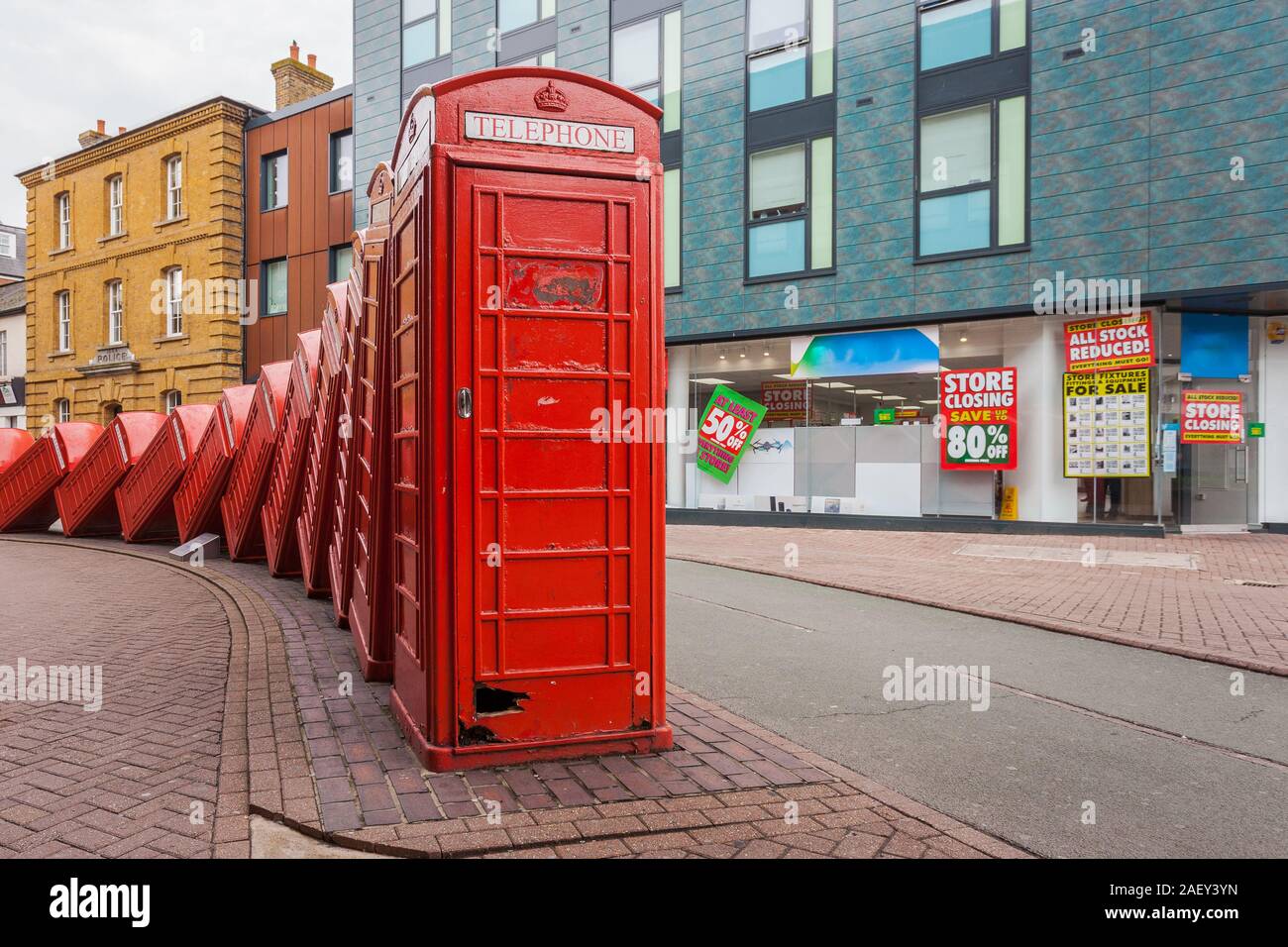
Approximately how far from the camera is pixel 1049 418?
58.3 ft

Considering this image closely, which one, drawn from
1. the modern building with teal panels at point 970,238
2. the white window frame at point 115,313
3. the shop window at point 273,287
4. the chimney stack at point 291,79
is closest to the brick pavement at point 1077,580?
the modern building with teal panels at point 970,238

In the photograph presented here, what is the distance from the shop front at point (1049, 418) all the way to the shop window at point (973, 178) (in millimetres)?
1594

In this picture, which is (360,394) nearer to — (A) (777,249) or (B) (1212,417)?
(A) (777,249)

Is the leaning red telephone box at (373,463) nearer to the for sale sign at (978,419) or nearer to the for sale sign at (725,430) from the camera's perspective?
the for sale sign at (978,419)

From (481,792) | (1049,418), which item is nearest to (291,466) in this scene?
(481,792)

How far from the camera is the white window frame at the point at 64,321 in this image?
33.5 meters

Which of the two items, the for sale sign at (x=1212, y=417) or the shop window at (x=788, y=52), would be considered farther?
the shop window at (x=788, y=52)

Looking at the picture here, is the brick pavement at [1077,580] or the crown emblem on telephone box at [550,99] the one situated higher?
the crown emblem on telephone box at [550,99]

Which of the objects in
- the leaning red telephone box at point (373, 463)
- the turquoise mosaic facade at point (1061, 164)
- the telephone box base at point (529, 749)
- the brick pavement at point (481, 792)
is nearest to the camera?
the brick pavement at point (481, 792)

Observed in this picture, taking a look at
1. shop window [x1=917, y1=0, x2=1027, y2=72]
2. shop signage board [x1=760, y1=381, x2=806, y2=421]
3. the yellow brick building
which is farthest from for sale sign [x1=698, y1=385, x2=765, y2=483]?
the yellow brick building

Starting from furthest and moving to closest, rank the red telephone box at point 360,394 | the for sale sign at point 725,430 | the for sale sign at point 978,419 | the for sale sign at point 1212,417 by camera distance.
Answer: the for sale sign at point 725,430, the for sale sign at point 978,419, the for sale sign at point 1212,417, the red telephone box at point 360,394

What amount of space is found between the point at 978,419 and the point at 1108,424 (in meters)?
2.24

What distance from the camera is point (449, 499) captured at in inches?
177

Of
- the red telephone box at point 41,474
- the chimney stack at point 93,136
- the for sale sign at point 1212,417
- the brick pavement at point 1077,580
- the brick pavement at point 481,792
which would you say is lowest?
the brick pavement at point 1077,580
